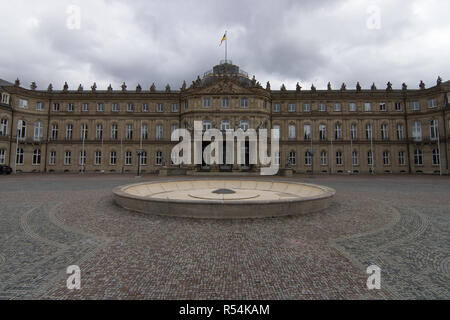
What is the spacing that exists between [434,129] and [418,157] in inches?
219

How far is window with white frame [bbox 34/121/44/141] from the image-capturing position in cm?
4266

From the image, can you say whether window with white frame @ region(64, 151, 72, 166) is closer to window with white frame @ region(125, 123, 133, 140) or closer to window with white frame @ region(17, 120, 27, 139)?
window with white frame @ region(17, 120, 27, 139)

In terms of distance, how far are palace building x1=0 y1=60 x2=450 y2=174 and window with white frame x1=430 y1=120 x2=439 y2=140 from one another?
182 millimetres

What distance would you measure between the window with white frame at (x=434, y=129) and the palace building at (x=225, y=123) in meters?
0.18

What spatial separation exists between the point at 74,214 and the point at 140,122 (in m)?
38.1

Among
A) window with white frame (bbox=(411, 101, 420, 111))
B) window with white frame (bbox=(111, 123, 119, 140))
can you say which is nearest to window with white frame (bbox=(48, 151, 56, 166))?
window with white frame (bbox=(111, 123, 119, 140))

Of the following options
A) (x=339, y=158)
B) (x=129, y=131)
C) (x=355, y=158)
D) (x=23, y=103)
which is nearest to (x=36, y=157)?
(x=23, y=103)

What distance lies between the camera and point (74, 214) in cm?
948

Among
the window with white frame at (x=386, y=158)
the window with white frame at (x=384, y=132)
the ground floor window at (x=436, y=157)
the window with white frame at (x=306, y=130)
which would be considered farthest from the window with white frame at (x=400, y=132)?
the window with white frame at (x=306, y=130)

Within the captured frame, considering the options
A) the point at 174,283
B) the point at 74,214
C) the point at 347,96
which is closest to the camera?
the point at 174,283

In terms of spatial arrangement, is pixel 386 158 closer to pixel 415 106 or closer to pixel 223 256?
pixel 415 106

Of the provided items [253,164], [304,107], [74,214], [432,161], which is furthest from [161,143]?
[432,161]

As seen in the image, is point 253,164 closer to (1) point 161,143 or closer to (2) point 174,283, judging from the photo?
(1) point 161,143

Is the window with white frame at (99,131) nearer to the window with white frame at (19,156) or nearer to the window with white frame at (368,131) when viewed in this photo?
the window with white frame at (19,156)
